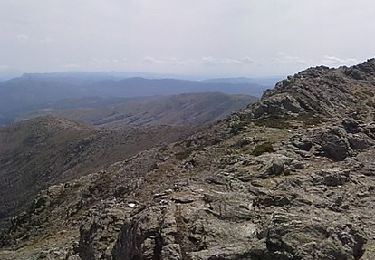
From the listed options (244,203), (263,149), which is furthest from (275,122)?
(244,203)

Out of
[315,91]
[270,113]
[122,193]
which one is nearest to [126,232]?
[122,193]

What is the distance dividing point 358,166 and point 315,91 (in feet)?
113

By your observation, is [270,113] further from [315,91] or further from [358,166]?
[358,166]

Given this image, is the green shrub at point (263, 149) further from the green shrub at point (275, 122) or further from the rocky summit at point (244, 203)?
the green shrub at point (275, 122)

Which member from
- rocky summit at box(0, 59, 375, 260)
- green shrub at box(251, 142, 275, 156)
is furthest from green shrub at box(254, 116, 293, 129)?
green shrub at box(251, 142, 275, 156)

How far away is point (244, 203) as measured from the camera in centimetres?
2683

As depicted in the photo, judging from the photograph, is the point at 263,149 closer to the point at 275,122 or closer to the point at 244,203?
the point at 275,122

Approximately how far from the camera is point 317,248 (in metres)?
20.8

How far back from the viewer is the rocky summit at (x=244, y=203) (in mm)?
22047

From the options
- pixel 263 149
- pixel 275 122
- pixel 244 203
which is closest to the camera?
pixel 244 203

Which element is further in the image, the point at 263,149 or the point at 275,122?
the point at 275,122

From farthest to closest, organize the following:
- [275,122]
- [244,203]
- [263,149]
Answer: [275,122] → [263,149] → [244,203]

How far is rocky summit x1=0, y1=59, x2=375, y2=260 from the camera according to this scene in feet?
72.3

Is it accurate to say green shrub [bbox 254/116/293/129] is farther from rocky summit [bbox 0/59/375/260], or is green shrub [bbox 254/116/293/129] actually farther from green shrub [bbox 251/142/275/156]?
green shrub [bbox 251/142/275/156]
